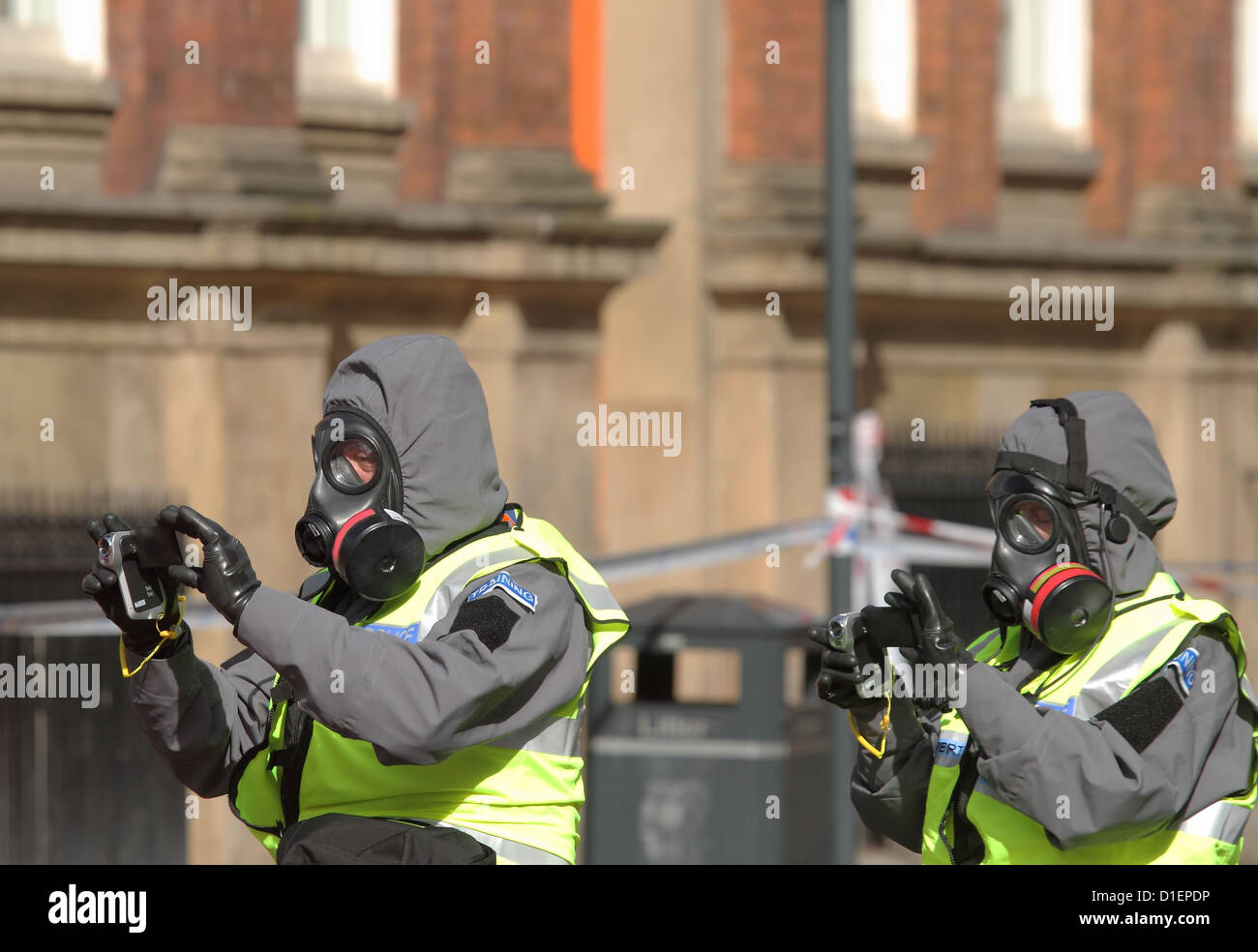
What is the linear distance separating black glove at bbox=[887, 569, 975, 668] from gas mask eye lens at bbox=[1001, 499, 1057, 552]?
0.27m

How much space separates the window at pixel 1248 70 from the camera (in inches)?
597

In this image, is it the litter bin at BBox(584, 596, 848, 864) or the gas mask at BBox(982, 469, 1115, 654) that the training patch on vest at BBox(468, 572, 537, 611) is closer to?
the gas mask at BBox(982, 469, 1115, 654)

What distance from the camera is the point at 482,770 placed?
3.26 m

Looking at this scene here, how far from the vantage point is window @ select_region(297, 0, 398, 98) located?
36.6 feet

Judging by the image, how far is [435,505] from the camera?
3.32m

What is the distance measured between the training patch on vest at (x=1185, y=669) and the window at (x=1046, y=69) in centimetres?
1135

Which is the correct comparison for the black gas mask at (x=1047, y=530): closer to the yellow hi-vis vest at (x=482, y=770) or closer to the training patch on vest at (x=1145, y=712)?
the training patch on vest at (x=1145, y=712)

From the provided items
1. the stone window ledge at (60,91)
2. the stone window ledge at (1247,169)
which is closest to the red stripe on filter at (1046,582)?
the stone window ledge at (60,91)

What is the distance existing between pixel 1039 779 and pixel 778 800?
4612 mm

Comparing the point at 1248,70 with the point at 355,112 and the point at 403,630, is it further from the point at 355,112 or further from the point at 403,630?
the point at 403,630

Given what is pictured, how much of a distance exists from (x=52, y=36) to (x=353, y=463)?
7632 millimetres

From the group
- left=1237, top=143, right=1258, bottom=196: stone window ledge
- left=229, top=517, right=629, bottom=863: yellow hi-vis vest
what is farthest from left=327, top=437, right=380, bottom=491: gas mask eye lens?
left=1237, top=143, right=1258, bottom=196: stone window ledge
